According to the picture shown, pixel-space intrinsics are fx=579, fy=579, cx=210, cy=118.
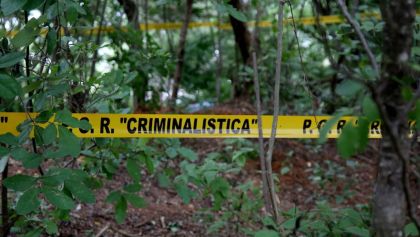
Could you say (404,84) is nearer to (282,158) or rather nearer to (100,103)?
(100,103)

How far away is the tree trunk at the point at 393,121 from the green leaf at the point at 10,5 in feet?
4.10

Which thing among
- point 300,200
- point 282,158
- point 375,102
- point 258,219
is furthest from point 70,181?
point 282,158

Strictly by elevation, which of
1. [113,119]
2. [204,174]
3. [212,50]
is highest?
[212,50]

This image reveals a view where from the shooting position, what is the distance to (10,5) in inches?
82.1

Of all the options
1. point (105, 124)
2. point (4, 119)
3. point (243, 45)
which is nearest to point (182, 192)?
point (105, 124)

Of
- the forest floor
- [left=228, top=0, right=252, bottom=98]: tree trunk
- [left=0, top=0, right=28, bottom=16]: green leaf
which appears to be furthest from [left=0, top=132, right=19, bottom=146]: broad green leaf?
[left=228, top=0, right=252, bottom=98]: tree trunk

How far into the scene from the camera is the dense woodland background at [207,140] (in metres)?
1.68

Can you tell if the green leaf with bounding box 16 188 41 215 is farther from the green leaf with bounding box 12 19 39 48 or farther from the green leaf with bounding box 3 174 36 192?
the green leaf with bounding box 12 19 39 48

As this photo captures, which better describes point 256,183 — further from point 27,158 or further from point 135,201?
point 27,158

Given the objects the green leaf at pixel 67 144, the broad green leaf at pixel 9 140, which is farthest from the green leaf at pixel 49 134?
the broad green leaf at pixel 9 140

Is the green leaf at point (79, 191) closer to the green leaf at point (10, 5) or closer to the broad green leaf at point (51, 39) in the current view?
the broad green leaf at point (51, 39)

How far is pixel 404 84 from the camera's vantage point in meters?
1.57

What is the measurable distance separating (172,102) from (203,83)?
4.25 ft

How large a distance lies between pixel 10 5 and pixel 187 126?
144 centimetres
